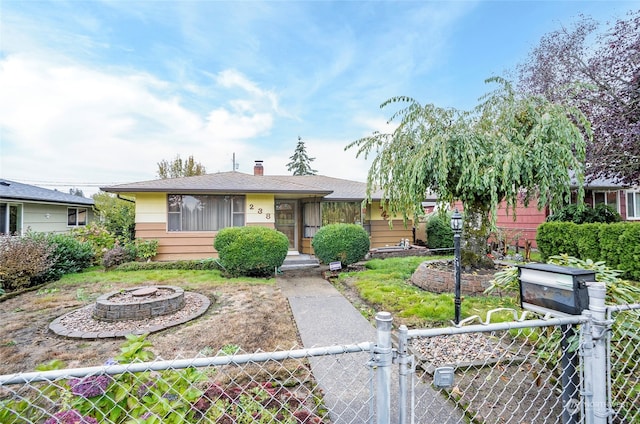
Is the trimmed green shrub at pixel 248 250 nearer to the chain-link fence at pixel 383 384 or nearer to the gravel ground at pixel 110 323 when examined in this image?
the gravel ground at pixel 110 323

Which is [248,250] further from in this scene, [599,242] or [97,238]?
[599,242]

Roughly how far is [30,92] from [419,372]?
40.5 ft

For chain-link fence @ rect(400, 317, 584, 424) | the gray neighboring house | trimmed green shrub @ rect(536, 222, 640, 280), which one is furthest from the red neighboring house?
the gray neighboring house

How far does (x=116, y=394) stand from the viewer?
168cm

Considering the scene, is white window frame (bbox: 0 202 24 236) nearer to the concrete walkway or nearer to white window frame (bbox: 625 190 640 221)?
the concrete walkway

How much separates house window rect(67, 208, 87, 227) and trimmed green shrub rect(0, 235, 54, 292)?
10714 millimetres

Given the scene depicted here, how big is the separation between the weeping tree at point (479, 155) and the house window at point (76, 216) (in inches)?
681

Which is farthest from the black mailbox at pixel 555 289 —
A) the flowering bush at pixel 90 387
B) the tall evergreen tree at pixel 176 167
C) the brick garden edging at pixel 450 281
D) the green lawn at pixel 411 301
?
the tall evergreen tree at pixel 176 167

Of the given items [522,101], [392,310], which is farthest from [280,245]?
[522,101]

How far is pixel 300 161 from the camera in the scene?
37344 millimetres

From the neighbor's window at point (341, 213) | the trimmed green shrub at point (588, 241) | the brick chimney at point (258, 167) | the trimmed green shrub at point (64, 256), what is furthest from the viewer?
the brick chimney at point (258, 167)

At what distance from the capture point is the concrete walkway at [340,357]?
256 cm

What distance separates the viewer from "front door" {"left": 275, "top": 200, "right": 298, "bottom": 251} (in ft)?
41.1

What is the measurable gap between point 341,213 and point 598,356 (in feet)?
37.3
